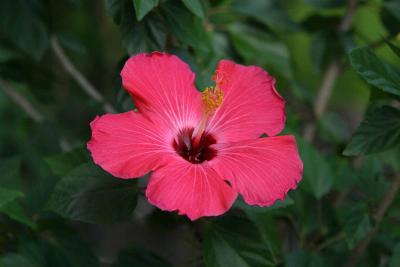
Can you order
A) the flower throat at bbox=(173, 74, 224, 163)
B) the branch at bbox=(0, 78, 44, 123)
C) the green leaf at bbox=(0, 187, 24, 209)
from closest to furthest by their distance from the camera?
the green leaf at bbox=(0, 187, 24, 209) < the flower throat at bbox=(173, 74, 224, 163) < the branch at bbox=(0, 78, 44, 123)

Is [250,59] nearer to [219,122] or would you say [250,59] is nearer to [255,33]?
[255,33]

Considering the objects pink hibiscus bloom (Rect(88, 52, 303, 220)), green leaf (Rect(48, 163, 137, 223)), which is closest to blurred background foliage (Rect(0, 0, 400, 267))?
green leaf (Rect(48, 163, 137, 223))

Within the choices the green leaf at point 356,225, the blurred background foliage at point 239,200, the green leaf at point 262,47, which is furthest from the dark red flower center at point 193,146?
the green leaf at point 262,47

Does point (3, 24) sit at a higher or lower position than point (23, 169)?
higher

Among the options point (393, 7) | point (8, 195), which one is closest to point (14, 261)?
point (8, 195)

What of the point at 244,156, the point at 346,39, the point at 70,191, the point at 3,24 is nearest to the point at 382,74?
Result: the point at 244,156

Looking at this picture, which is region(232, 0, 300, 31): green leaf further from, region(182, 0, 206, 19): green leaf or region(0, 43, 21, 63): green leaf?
Result: region(0, 43, 21, 63): green leaf
